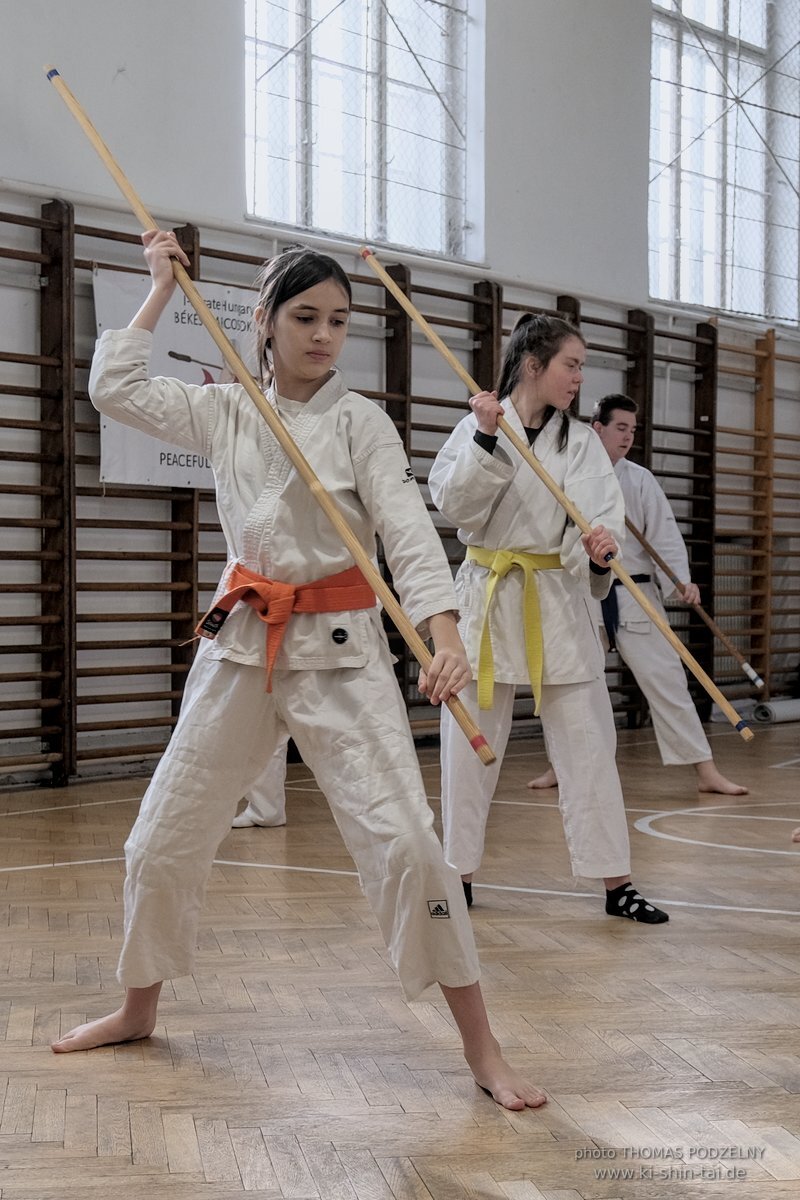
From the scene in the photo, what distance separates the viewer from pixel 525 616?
11.2ft

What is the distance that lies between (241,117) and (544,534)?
3.56 m

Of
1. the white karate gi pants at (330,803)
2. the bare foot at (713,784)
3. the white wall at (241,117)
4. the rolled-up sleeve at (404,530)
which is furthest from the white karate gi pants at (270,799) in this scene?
the white wall at (241,117)

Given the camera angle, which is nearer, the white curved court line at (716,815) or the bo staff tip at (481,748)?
the bo staff tip at (481,748)

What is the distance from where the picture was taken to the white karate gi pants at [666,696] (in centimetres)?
550

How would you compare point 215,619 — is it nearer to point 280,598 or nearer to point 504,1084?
point 280,598

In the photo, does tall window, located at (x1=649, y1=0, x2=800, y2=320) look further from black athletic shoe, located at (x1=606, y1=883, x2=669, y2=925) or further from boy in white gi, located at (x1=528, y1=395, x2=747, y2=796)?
black athletic shoe, located at (x1=606, y1=883, x2=669, y2=925)

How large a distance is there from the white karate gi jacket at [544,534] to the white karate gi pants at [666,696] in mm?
2105

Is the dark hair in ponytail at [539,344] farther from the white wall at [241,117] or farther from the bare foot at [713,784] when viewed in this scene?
the white wall at [241,117]

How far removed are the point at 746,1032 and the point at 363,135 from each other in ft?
18.2

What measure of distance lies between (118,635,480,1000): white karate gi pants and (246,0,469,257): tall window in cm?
464

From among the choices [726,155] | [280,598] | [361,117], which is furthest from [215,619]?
[726,155]

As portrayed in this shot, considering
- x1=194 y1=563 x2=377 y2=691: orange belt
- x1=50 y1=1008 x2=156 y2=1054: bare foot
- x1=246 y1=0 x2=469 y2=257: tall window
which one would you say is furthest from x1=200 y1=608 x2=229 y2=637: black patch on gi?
x1=246 y1=0 x2=469 y2=257: tall window

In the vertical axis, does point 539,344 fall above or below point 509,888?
above

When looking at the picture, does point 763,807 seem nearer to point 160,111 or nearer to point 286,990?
point 286,990
